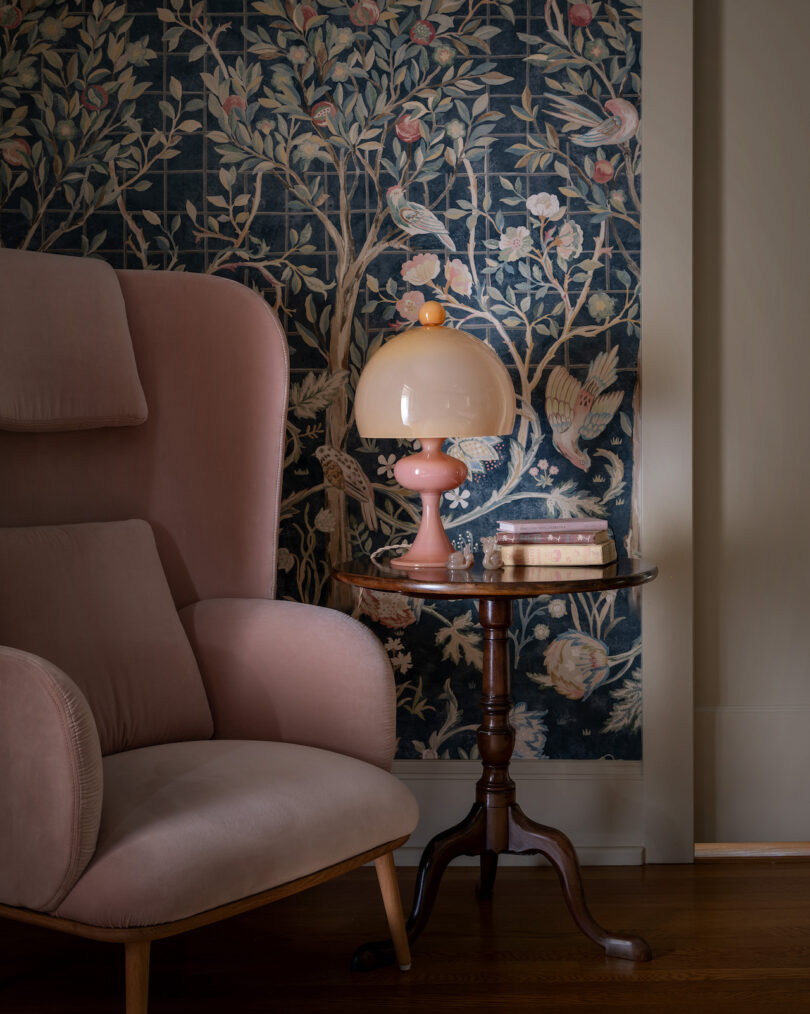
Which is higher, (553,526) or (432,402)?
(432,402)

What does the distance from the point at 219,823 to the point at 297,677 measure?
1.30 ft

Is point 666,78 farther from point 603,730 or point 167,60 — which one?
point 603,730

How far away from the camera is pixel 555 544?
176 cm

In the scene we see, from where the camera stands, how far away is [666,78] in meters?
2.11

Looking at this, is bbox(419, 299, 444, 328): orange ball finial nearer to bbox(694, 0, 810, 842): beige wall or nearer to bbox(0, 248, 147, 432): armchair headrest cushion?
bbox(0, 248, 147, 432): armchair headrest cushion

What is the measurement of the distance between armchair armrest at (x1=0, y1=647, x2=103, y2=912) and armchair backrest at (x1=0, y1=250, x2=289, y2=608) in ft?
2.16

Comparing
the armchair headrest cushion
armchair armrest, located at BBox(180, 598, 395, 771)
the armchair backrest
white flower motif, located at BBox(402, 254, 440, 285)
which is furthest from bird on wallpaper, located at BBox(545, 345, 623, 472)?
the armchair headrest cushion

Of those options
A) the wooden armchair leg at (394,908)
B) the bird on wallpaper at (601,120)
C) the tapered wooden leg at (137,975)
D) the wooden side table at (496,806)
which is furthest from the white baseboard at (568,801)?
the bird on wallpaper at (601,120)

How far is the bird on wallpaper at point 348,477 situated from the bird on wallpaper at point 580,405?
1.42ft

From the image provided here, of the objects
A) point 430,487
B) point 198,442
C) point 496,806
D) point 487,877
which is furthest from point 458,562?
point 487,877

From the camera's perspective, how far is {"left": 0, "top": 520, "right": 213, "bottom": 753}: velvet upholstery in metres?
1.57

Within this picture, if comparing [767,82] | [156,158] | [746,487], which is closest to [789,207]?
[767,82]

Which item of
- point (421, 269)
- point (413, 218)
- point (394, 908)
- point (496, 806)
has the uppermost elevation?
point (413, 218)

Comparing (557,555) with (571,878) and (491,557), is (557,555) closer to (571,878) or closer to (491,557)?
(491,557)
